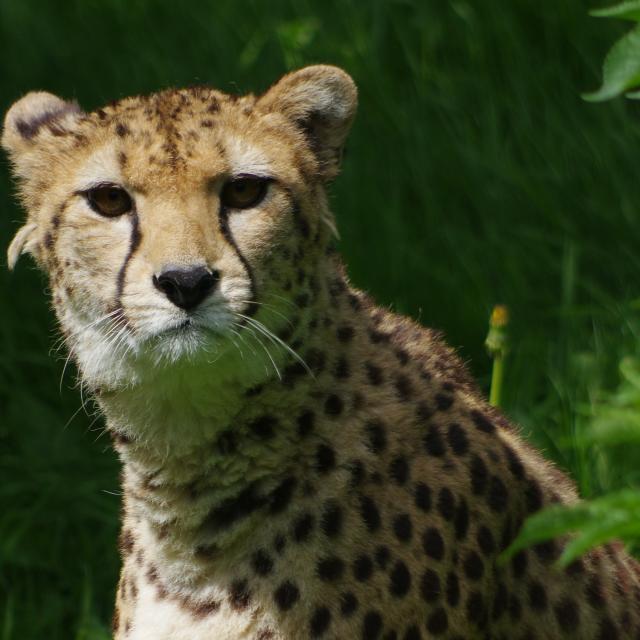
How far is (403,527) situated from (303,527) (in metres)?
0.20

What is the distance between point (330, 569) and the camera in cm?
297

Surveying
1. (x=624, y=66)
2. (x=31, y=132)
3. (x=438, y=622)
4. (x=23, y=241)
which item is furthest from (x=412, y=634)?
(x=624, y=66)

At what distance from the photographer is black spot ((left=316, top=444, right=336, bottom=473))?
3.06 m

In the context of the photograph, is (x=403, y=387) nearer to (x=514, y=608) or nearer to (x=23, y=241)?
(x=514, y=608)

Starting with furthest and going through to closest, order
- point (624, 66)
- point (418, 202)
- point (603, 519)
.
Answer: point (418, 202), point (624, 66), point (603, 519)

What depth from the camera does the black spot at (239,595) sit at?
2.99m

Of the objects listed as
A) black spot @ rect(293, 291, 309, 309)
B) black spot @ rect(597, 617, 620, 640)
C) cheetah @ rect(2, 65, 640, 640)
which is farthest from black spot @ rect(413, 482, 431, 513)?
black spot @ rect(597, 617, 620, 640)

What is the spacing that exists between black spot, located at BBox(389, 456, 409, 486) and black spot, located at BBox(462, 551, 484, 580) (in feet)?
0.71

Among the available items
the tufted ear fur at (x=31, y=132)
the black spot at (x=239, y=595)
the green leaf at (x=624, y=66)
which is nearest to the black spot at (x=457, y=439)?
the black spot at (x=239, y=595)

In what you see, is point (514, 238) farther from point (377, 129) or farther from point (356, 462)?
point (356, 462)

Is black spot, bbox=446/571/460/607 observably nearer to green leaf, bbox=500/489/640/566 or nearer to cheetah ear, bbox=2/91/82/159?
cheetah ear, bbox=2/91/82/159

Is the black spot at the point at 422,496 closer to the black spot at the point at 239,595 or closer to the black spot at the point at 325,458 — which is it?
the black spot at the point at 325,458

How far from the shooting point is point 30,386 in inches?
197

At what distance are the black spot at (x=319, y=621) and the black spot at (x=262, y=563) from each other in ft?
0.41
